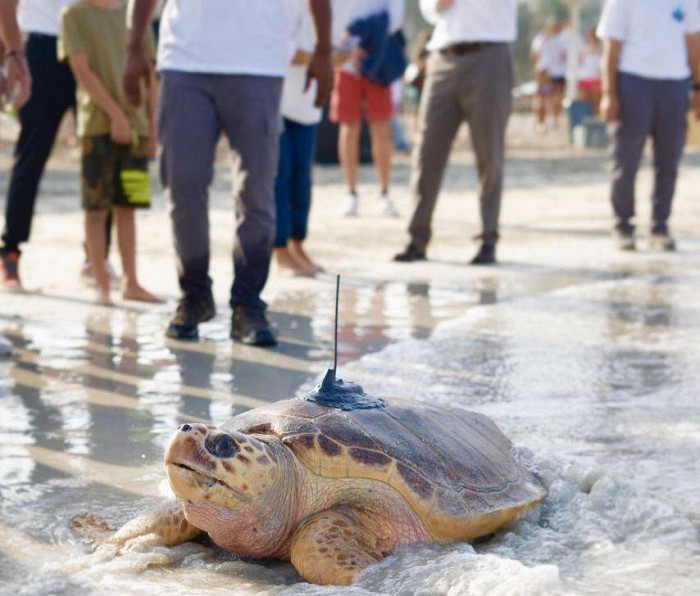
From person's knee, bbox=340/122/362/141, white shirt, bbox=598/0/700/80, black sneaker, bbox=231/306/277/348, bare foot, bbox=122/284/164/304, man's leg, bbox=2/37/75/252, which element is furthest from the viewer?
person's knee, bbox=340/122/362/141

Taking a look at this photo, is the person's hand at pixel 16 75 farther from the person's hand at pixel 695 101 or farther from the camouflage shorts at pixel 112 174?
the person's hand at pixel 695 101

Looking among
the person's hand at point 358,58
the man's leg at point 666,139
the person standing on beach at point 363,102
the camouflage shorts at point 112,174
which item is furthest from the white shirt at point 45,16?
the man's leg at point 666,139

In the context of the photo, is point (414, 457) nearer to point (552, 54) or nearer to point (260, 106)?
point (260, 106)

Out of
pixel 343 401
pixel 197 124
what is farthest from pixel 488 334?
pixel 343 401

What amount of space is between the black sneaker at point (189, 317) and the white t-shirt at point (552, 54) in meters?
17.9

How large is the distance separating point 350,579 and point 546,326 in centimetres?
326

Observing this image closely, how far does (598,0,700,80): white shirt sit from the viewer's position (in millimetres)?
8047

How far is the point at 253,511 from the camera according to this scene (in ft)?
A: 9.03

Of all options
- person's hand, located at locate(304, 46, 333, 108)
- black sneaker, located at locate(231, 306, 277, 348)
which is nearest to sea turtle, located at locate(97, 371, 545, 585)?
black sneaker, located at locate(231, 306, 277, 348)

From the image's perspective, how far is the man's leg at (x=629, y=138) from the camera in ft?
26.5

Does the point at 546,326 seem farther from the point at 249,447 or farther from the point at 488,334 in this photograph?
the point at 249,447

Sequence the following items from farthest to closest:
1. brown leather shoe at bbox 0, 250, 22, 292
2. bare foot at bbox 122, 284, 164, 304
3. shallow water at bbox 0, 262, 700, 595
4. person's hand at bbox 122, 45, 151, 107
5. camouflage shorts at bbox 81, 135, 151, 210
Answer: brown leather shoe at bbox 0, 250, 22, 292, bare foot at bbox 122, 284, 164, 304, camouflage shorts at bbox 81, 135, 151, 210, person's hand at bbox 122, 45, 151, 107, shallow water at bbox 0, 262, 700, 595

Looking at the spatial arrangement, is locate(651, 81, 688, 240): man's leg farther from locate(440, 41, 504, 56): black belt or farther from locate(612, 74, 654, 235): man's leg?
locate(440, 41, 504, 56): black belt

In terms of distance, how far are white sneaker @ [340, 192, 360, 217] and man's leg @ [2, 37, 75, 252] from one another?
161 inches
